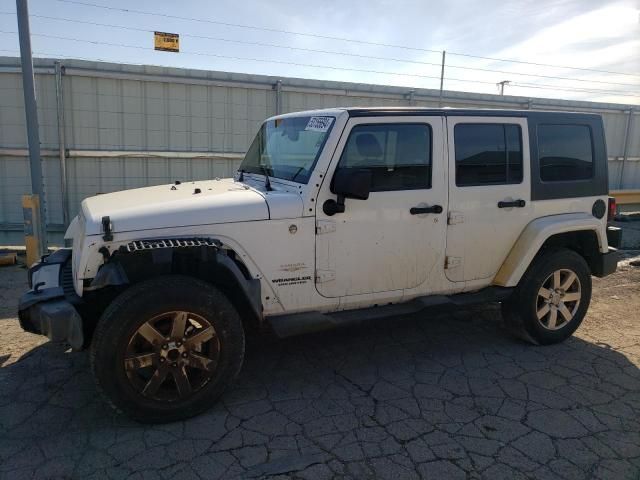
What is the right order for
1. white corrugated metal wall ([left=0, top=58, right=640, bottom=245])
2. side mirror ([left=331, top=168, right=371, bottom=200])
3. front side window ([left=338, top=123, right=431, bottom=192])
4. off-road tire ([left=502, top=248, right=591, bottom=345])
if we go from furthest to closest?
white corrugated metal wall ([left=0, top=58, right=640, bottom=245]) < off-road tire ([left=502, top=248, right=591, bottom=345]) < front side window ([left=338, top=123, right=431, bottom=192]) < side mirror ([left=331, top=168, right=371, bottom=200])

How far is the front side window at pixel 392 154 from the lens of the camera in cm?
363

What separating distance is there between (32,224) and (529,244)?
6.09 meters

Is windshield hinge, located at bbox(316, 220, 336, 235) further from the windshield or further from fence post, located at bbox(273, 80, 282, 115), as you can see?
fence post, located at bbox(273, 80, 282, 115)

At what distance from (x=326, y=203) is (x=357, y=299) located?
80 centimetres

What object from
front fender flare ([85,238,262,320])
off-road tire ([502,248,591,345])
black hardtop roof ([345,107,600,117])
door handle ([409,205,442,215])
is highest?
black hardtop roof ([345,107,600,117])

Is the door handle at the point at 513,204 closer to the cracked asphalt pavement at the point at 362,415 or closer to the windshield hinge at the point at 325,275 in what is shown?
the cracked asphalt pavement at the point at 362,415

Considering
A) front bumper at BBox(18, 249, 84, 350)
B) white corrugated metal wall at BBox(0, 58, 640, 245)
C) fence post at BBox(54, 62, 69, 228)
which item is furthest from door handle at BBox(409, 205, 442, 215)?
fence post at BBox(54, 62, 69, 228)

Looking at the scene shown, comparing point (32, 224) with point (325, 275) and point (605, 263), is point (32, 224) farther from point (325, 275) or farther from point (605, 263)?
point (605, 263)

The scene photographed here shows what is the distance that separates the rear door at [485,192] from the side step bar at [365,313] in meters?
0.16

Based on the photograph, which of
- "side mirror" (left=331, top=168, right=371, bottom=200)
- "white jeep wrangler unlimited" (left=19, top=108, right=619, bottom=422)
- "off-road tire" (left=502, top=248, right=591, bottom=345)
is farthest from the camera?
"off-road tire" (left=502, top=248, right=591, bottom=345)

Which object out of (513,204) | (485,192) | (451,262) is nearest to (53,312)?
(451,262)

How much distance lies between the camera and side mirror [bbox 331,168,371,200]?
10.8ft

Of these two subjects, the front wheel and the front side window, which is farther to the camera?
the front side window

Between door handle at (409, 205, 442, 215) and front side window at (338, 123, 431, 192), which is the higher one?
front side window at (338, 123, 431, 192)
